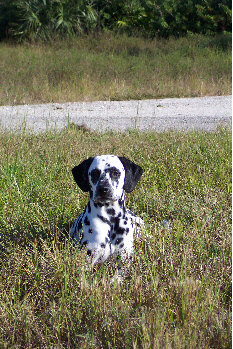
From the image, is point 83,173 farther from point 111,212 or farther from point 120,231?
point 120,231

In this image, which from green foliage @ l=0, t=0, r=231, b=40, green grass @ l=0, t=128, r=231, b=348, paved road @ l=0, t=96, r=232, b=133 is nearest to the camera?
green grass @ l=0, t=128, r=231, b=348

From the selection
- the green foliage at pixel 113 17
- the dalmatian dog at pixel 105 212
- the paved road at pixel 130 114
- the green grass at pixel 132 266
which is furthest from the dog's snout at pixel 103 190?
the green foliage at pixel 113 17

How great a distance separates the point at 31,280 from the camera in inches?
133

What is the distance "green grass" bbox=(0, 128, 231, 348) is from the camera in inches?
107

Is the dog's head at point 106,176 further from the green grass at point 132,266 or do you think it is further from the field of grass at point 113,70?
the field of grass at point 113,70

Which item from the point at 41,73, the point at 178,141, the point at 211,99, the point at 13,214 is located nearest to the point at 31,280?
the point at 13,214

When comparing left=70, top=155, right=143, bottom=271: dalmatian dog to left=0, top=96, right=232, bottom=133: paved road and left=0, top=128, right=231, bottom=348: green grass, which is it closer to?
left=0, top=128, right=231, bottom=348: green grass

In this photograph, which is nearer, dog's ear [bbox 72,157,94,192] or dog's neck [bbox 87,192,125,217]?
dog's neck [bbox 87,192,125,217]

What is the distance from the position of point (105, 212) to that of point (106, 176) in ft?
0.89

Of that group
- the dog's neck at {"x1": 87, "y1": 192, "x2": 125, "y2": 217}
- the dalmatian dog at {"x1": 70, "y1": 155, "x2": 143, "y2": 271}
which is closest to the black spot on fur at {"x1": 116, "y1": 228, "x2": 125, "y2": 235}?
the dalmatian dog at {"x1": 70, "y1": 155, "x2": 143, "y2": 271}

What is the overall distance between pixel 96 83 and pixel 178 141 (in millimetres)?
7229

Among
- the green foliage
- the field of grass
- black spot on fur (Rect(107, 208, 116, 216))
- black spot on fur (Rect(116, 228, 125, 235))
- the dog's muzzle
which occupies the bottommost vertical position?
black spot on fur (Rect(116, 228, 125, 235))

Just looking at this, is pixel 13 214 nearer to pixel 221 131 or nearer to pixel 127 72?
pixel 221 131

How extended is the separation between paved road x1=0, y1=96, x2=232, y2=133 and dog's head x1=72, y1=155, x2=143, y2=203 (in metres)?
5.78
